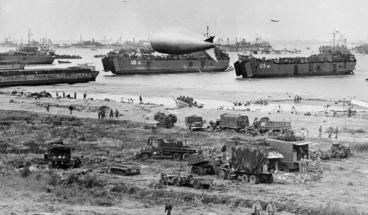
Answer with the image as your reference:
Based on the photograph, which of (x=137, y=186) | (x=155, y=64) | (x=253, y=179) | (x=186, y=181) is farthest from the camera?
(x=155, y=64)

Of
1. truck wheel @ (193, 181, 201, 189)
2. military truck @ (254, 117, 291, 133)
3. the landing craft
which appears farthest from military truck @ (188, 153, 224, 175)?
military truck @ (254, 117, 291, 133)

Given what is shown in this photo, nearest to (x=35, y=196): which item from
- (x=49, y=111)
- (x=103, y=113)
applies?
(x=103, y=113)

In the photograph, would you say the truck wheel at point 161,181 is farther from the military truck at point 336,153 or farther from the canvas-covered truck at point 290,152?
the military truck at point 336,153

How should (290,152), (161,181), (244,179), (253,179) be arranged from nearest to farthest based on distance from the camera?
1. (161,181)
2. (253,179)
3. (244,179)
4. (290,152)

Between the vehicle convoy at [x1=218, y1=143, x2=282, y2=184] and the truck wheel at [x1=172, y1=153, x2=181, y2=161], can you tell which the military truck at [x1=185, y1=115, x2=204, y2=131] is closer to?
the truck wheel at [x1=172, y1=153, x2=181, y2=161]

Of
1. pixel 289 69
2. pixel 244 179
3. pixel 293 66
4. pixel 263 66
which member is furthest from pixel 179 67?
pixel 244 179

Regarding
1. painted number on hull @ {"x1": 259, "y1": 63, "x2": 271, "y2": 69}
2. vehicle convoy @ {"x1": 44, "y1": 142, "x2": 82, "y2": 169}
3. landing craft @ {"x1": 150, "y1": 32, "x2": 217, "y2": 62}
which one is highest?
landing craft @ {"x1": 150, "y1": 32, "x2": 217, "y2": 62}

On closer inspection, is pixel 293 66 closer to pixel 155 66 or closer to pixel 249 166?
pixel 155 66
